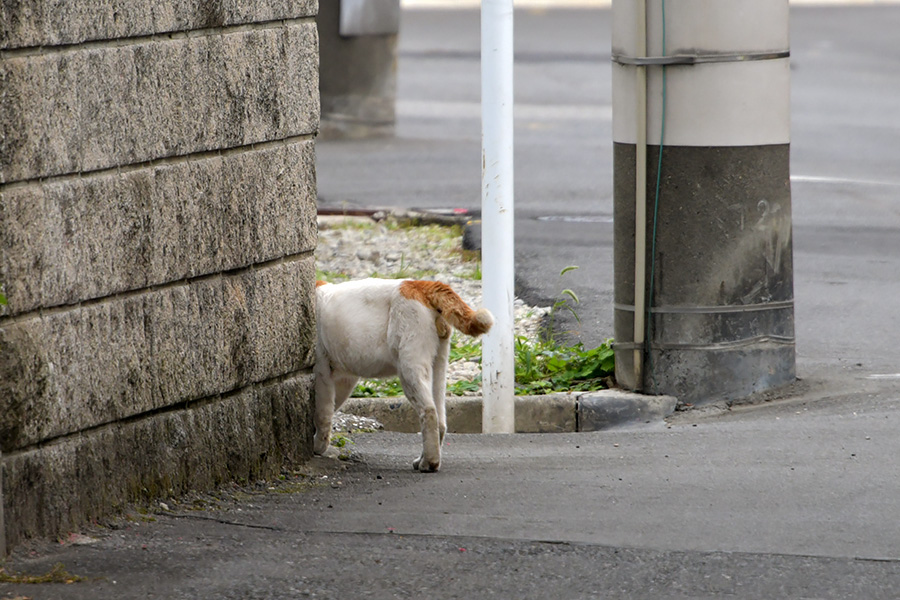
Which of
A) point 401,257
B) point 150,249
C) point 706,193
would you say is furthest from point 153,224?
point 401,257

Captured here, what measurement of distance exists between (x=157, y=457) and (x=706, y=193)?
301 centimetres

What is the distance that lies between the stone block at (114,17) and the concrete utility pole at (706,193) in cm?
206

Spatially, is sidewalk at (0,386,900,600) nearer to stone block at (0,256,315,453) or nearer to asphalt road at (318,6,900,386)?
stone block at (0,256,315,453)

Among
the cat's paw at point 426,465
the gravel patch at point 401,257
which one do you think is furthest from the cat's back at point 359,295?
the gravel patch at point 401,257

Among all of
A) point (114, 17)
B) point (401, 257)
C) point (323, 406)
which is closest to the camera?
point (114, 17)

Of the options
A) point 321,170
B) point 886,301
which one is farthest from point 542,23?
point 886,301

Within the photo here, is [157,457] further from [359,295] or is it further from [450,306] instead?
[450,306]

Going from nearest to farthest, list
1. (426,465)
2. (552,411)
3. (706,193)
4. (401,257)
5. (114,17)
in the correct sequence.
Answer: (114,17) < (426,465) < (706,193) < (552,411) < (401,257)

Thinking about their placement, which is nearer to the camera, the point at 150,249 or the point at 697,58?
the point at 150,249

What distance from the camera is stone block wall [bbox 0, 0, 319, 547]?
160 inches

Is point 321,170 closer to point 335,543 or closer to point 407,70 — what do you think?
point 407,70

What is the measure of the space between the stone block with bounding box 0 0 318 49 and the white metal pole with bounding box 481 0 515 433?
1.33 meters

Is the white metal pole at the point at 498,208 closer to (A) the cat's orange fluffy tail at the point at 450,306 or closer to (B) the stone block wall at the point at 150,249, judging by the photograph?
(A) the cat's orange fluffy tail at the point at 450,306

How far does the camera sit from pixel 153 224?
450cm
